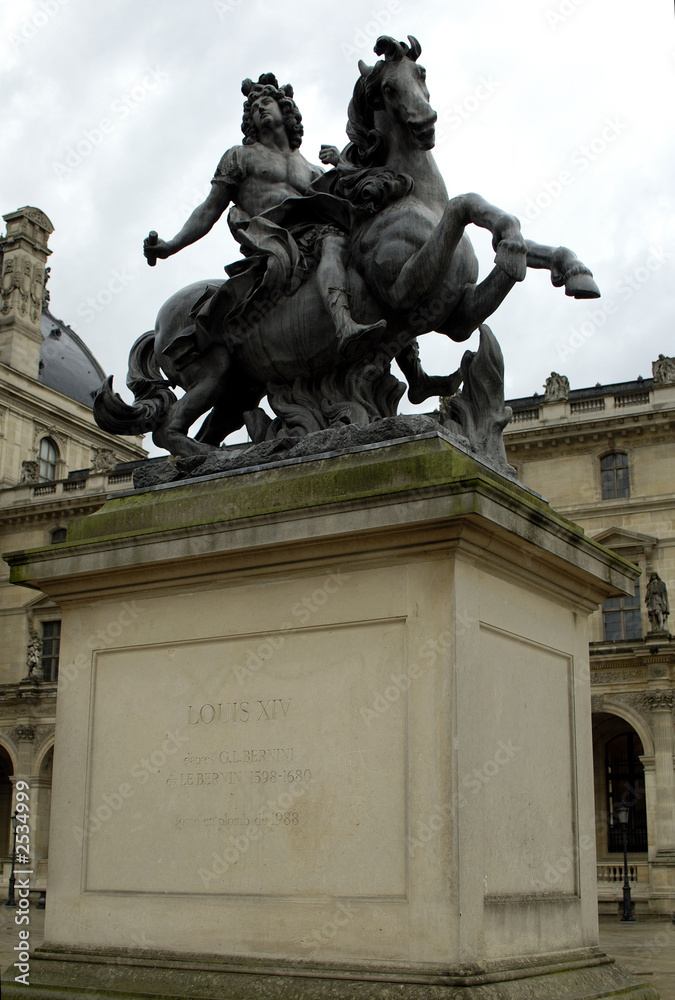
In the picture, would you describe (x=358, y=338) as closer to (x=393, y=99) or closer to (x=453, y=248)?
(x=453, y=248)

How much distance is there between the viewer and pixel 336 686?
541cm

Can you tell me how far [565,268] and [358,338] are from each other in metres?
1.08

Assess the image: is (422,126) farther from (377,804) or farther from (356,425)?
(377,804)

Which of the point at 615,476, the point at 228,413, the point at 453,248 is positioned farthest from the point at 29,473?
the point at 453,248

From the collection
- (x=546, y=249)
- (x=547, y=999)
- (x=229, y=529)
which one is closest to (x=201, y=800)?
(x=229, y=529)

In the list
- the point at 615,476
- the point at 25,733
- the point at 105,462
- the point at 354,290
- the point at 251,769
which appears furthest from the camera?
the point at 105,462

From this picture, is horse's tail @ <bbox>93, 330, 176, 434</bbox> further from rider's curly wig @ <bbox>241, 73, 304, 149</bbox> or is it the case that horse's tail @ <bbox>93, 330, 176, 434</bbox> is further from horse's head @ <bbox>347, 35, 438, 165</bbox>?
horse's head @ <bbox>347, 35, 438, 165</bbox>

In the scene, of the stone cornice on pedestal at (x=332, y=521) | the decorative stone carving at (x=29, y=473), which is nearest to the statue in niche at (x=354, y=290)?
the stone cornice on pedestal at (x=332, y=521)

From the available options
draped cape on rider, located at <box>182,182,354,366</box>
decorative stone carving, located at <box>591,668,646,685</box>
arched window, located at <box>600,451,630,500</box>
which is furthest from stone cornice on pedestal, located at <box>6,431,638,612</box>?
arched window, located at <box>600,451,630,500</box>

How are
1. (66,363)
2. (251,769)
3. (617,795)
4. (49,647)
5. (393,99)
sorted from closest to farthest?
(251,769) → (393,99) → (617,795) → (49,647) → (66,363)

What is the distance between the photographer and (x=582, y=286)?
231 inches

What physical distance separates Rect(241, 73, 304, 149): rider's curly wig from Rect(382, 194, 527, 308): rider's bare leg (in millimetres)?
1461

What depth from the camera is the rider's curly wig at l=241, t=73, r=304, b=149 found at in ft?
23.2

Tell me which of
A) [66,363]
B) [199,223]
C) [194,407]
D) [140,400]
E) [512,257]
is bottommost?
[194,407]
